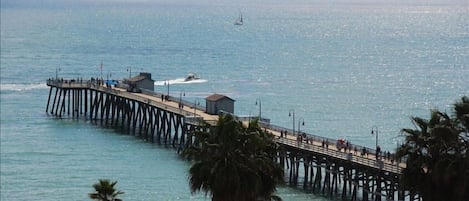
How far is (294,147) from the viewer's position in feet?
220

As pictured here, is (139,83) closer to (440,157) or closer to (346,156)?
(346,156)

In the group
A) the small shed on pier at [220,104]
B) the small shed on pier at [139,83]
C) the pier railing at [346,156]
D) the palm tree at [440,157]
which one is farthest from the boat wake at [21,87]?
the palm tree at [440,157]

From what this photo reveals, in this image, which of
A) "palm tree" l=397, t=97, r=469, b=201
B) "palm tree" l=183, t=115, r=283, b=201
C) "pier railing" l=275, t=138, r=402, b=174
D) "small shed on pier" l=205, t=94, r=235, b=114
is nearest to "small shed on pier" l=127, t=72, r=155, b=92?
"small shed on pier" l=205, t=94, r=235, b=114

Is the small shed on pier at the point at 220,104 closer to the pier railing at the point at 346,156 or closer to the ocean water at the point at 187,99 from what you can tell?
the ocean water at the point at 187,99

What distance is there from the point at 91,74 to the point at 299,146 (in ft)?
285

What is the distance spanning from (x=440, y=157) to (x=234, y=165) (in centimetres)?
620

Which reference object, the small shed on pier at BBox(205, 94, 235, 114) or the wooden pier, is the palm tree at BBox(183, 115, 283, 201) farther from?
the small shed on pier at BBox(205, 94, 235, 114)

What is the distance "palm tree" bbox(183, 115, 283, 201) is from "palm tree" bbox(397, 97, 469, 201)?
4.21 m

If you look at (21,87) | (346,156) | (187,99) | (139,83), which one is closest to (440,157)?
(346,156)

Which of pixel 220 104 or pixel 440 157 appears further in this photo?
pixel 220 104

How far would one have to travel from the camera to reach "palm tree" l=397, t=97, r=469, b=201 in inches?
1425

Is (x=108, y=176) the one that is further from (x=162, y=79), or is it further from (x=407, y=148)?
(x=162, y=79)

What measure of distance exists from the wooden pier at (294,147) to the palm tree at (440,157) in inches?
137

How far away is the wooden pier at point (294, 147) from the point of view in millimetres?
59344
